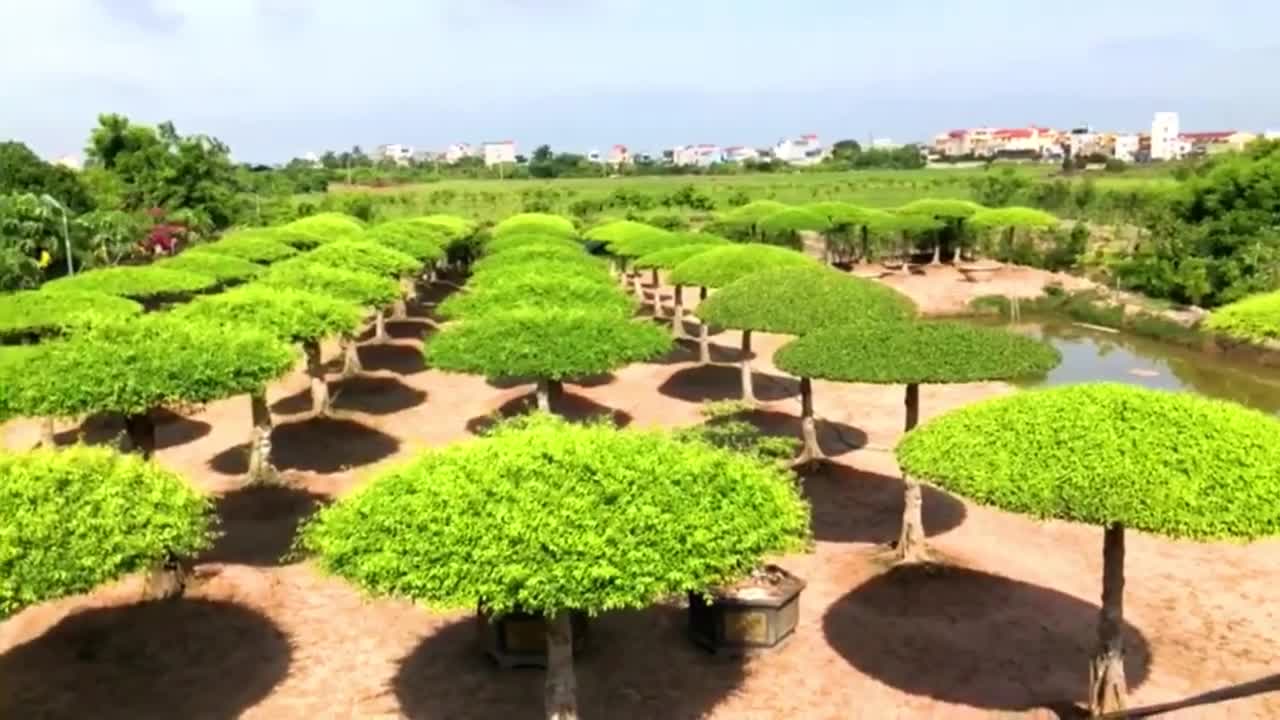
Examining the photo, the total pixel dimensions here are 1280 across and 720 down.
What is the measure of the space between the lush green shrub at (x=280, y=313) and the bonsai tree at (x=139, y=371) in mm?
2488

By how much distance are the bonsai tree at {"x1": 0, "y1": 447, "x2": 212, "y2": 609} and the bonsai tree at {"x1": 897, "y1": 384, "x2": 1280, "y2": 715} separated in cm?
676

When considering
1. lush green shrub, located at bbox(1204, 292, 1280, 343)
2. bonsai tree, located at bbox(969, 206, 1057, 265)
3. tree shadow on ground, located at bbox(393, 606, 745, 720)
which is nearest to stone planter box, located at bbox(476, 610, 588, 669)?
tree shadow on ground, located at bbox(393, 606, 745, 720)

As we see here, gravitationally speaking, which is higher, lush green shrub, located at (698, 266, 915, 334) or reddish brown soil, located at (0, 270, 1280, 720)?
lush green shrub, located at (698, 266, 915, 334)

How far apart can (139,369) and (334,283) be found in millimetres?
9350

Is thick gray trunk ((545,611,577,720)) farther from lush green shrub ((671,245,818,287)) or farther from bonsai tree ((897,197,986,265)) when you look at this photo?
bonsai tree ((897,197,986,265))

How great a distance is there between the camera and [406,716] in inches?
418

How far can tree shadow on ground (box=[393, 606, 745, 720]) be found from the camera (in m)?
10.7

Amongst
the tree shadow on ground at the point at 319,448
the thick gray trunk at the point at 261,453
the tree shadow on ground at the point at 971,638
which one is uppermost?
the thick gray trunk at the point at 261,453

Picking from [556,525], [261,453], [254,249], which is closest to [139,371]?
[261,453]

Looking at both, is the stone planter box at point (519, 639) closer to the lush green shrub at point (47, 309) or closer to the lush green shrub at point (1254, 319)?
the lush green shrub at point (1254, 319)

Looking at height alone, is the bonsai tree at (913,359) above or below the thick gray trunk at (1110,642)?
above

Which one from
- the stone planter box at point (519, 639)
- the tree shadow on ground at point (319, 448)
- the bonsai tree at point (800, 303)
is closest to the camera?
the stone planter box at point (519, 639)

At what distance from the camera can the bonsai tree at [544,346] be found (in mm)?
16312

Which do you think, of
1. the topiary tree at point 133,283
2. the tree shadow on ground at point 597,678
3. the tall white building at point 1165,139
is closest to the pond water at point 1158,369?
the tree shadow on ground at point 597,678
